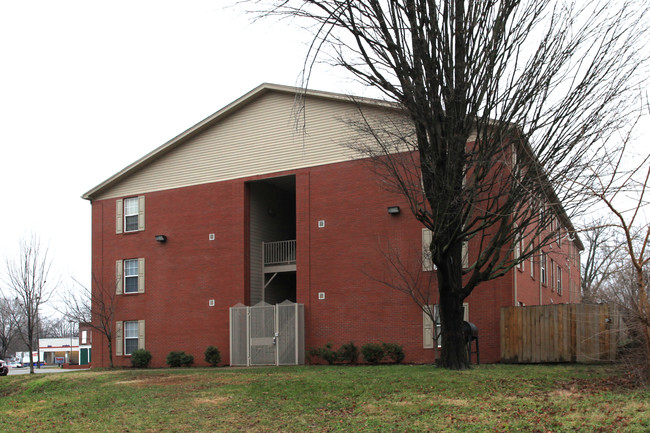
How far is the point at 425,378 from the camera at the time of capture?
46.8ft

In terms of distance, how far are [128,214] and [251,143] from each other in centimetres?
760

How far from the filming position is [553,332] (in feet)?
64.8

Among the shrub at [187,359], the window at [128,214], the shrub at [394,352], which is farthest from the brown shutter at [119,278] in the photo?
the shrub at [394,352]

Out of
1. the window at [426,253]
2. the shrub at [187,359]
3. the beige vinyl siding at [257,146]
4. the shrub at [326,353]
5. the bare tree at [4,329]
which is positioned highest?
the beige vinyl siding at [257,146]

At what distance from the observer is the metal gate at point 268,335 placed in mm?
24250

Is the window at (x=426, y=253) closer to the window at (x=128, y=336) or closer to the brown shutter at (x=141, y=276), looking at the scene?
the brown shutter at (x=141, y=276)

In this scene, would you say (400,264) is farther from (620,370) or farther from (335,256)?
(620,370)

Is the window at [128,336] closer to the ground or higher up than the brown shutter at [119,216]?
closer to the ground

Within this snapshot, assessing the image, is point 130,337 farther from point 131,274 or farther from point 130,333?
point 131,274

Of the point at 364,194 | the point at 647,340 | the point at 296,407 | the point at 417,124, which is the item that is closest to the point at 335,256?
the point at 364,194

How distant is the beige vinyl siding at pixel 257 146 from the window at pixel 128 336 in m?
6.11

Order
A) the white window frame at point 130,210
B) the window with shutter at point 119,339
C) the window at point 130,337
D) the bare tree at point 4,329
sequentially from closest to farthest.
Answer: the window at point 130,337 → the window with shutter at point 119,339 → the white window frame at point 130,210 → the bare tree at point 4,329

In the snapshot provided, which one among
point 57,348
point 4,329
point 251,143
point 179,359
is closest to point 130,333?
point 179,359

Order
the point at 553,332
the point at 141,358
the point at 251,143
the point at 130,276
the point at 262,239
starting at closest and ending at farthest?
the point at 553,332
the point at 251,143
the point at 141,358
the point at 262,239
the point at 130,276
